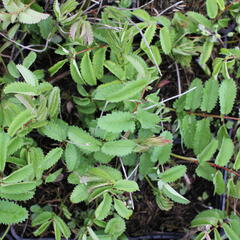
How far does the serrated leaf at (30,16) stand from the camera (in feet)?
3.22

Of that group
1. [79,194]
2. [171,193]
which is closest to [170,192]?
[171,193]

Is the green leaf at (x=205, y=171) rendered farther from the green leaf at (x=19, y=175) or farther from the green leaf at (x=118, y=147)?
the green leaf at (x=19, y=175)

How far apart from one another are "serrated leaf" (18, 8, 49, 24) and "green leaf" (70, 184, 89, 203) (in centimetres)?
51

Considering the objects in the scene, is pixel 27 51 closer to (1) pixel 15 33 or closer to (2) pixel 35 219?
(1) pixel 15 33

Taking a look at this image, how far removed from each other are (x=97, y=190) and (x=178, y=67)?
0.64 meters

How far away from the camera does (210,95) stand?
44.6 inches

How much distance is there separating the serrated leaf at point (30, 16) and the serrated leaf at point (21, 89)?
0.20 m

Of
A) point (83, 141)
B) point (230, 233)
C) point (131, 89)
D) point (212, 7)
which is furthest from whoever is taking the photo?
point (212, 7)

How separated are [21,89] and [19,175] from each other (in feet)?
0.76

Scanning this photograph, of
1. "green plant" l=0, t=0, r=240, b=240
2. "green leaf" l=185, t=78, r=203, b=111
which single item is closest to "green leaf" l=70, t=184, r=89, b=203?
"green plant" l=0, t=0, r=240, b=240

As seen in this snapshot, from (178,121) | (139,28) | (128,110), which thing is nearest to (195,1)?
(139,28)

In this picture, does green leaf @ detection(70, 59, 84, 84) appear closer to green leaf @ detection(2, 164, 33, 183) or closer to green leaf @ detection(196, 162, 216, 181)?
green leaf @ detection(2, 164, 33, 183)

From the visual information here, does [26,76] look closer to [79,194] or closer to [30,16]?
[30,16]

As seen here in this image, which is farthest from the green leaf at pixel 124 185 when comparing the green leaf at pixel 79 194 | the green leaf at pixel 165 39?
the green leaf at pixel 165 39
